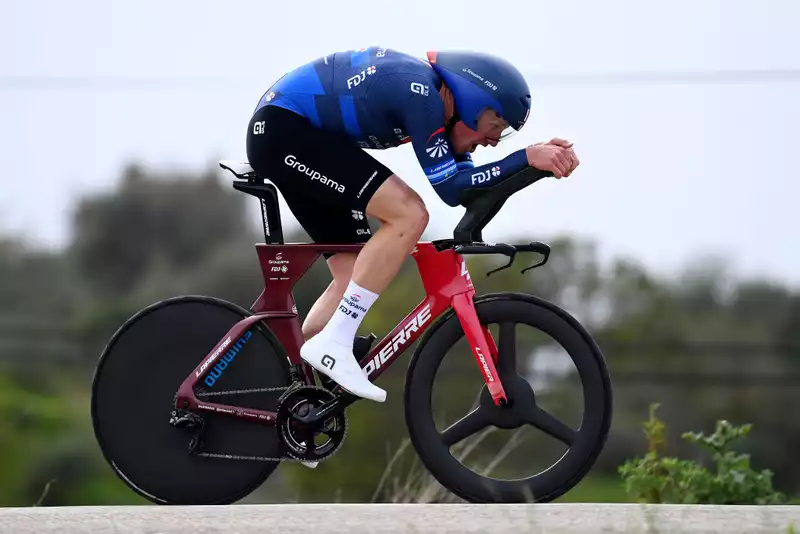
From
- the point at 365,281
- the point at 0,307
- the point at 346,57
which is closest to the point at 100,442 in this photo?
the point at 365,281

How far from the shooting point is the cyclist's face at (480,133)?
16.1 ft

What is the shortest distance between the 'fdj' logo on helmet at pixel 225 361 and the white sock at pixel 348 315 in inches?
13.7

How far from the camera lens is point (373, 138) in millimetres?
4961

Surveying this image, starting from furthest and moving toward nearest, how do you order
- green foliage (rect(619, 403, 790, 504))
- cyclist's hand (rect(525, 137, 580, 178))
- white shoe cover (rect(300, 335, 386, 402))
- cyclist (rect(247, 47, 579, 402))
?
green foliage (rect(619, 403, 790, 504)) → white shoe cover (rect(300, 335, 386, 402)) → cyclist (rect(247, 47, 579, 402)) → cyclist's hand (rect(525, 137, 580, 178))

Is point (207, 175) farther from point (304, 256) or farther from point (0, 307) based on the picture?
point (304, 256)

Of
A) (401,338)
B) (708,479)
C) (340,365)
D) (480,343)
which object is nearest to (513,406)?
(480,343)

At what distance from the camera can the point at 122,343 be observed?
518cm

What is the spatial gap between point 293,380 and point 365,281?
506 millimetres

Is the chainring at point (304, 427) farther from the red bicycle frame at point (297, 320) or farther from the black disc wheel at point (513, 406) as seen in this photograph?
the black disc wheel at point (513, 406)

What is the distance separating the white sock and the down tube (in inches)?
6.0

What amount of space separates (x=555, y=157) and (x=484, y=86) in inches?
15.5

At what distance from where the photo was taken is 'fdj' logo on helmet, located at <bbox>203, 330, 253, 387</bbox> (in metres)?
5.13

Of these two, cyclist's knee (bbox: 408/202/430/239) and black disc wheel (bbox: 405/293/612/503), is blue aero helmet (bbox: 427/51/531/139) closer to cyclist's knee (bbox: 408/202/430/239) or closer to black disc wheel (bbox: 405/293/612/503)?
cyclist's knee (bbox: 408/202/430/239)

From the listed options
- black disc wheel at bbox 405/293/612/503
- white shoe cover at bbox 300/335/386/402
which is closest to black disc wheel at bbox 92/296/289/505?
white shoe cover at bbox 300/335/386/402
